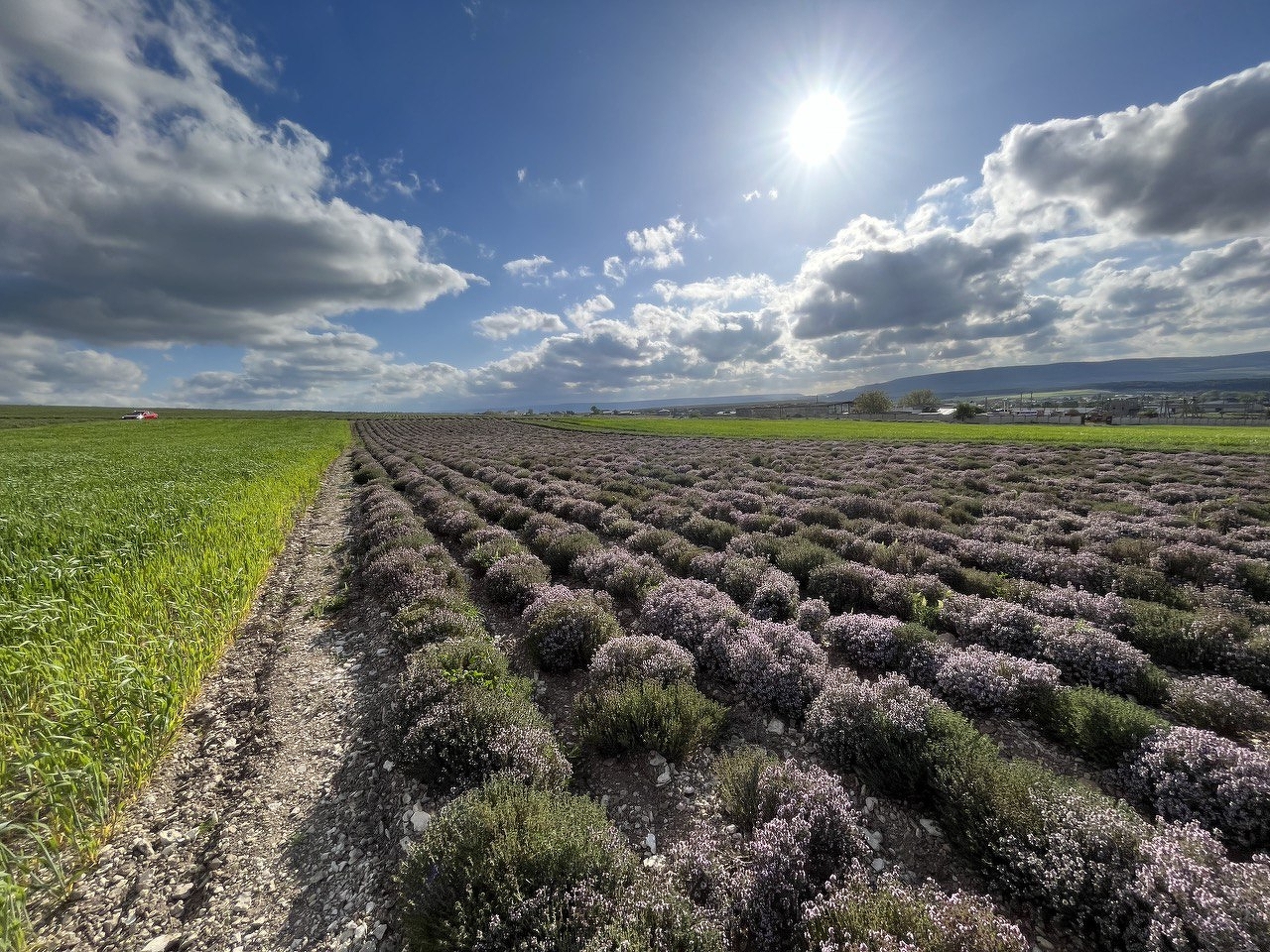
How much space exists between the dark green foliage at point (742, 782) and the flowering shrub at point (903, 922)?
0.82 meters

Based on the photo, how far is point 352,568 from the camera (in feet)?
37.5

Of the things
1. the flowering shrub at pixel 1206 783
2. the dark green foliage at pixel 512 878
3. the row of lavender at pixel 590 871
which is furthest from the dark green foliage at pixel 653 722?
the flowering shrub at pixel 1206 783

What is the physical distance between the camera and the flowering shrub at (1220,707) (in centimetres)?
459

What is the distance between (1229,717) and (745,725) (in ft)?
15.4

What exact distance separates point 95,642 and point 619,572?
23.1 feet

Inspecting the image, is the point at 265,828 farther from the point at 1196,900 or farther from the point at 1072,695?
the point at 1072,695

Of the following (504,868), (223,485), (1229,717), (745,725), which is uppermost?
(223,485)

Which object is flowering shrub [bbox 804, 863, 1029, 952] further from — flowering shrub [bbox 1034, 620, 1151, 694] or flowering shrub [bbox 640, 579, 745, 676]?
flowering shrub [bbox 1034, 620, 1151, 694]

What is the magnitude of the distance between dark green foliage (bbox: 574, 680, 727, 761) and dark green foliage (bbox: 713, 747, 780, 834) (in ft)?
1.42

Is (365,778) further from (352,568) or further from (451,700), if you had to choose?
(352,568)

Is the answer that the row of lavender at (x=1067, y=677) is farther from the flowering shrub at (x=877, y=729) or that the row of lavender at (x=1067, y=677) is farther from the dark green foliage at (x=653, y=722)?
the dark green foliage at (x=653, y=722)

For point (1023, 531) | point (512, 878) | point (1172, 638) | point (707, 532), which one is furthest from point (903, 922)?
point (1023, 531)

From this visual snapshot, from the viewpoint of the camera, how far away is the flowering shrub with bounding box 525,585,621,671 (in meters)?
6.93

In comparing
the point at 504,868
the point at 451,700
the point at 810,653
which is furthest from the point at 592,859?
the point at 810,653
